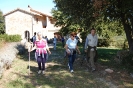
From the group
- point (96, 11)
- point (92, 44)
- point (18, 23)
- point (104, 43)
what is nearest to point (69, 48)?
point (92, 44)

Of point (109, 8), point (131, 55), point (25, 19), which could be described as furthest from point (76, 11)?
point (25, 19)

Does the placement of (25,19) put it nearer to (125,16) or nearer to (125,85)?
(125,16)

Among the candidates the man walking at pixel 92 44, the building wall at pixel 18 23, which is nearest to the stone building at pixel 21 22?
the building wall at pixel 18 23

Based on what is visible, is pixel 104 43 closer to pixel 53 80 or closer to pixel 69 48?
pixel 69 48

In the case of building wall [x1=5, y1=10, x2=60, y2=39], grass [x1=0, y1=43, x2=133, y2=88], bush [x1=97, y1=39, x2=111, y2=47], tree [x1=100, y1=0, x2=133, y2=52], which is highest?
building wall [x1=5, y1=10, x2=60, y2=39]

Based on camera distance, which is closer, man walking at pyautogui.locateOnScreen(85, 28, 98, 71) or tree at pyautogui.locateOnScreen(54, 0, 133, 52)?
man walking at pyautogui.locateOnScreen(85, 28, 98, 71)

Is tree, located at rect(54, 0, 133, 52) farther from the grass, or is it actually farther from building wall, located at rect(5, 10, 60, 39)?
building wall, located at rect(5, 10, 60, 39)

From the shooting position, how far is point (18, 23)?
43.3 m

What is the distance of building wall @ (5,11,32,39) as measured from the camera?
43.0m

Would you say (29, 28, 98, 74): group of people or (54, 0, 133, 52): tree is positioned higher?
(54, 0, 133, 52): tree

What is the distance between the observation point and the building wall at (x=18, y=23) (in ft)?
141

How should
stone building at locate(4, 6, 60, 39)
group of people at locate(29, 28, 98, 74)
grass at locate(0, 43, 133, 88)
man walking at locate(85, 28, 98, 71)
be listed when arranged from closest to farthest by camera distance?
grass at locate(0, 43, 133, 88)
group of people at locate(29, 28, 98, 74)
man walking at locate(85, 28, 98, 71)
stone building at locate(4, 6, 60, 39)

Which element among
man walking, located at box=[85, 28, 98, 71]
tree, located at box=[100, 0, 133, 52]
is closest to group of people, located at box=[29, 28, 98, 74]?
man walking, located at box=[85, 28, 98, 71]

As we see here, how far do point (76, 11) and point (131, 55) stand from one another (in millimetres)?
4213
